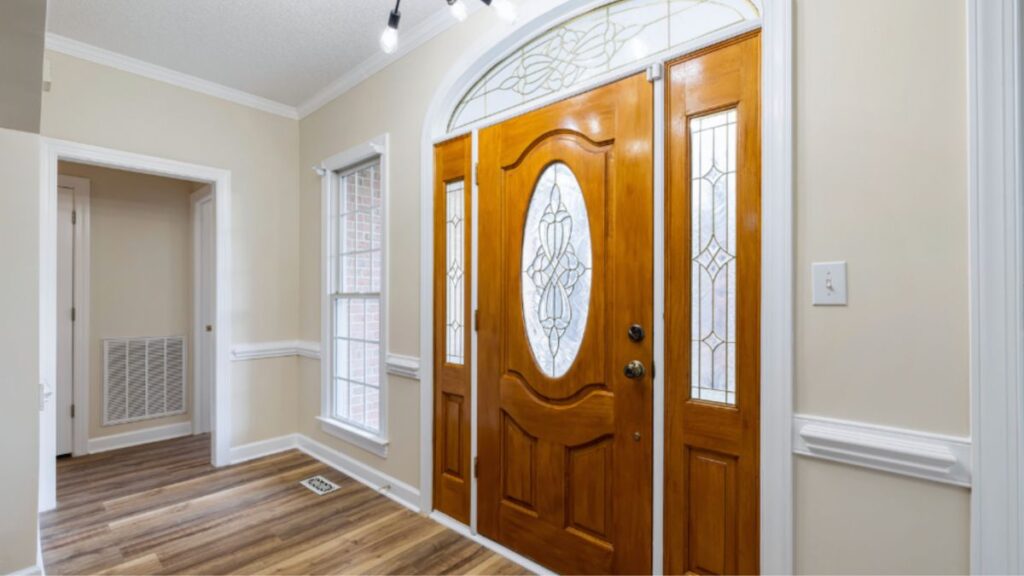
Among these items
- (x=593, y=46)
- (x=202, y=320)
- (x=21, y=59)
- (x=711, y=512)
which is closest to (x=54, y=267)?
(x=202, y=320)

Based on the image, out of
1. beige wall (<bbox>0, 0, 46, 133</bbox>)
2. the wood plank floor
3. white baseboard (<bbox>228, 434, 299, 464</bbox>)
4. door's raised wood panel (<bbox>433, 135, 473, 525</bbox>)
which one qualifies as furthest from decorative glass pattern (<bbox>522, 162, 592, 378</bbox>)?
white baseboard (<bbox>228, 434, 299, 464</bbox>)

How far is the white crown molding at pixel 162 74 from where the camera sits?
2.71 meters

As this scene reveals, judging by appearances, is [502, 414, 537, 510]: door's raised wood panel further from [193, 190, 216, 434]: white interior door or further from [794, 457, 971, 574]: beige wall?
[193, 190, 216, 434]: white interior door

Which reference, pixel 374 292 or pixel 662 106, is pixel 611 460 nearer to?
pixel 662 106

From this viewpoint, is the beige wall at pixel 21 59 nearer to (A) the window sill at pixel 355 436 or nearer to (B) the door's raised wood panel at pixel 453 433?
(B) the door's raised wood panel at pixel 453 433

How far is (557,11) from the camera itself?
2008 millimetres

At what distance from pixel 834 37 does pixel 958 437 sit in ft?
3.75

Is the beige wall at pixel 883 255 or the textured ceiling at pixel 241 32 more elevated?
the textured ceiling at pixel 241 32

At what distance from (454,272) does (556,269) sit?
67cm

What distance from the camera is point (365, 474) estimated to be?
3.00 metres

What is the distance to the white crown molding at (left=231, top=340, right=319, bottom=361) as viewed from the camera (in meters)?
3.40

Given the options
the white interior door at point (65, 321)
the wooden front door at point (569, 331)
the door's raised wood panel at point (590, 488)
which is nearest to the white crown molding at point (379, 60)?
the wooden front door at point (569, 331)

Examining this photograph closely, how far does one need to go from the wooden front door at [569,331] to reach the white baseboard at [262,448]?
6.81 ft

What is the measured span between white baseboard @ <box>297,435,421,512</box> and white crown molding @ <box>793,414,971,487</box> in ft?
6.64
